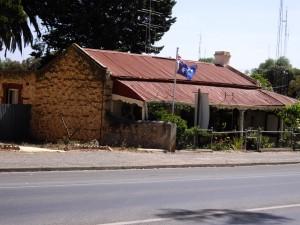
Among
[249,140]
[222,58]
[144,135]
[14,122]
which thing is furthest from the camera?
[222,58]

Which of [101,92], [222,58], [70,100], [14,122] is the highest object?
[222,58]

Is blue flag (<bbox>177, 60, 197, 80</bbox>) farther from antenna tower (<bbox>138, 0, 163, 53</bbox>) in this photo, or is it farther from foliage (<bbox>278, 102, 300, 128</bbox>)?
antenna tower (<bbox>138, 0, 163, 53</bbox>)

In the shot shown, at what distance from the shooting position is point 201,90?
33.2 metres

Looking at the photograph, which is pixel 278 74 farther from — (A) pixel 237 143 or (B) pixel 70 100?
(B) pixel 70 100

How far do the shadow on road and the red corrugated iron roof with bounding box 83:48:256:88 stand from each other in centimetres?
1898

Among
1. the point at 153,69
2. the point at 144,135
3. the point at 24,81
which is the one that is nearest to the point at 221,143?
the point at 144,135

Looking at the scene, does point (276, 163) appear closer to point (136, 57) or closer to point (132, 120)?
point (132, 120)

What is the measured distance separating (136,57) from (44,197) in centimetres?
2291

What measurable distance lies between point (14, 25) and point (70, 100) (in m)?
13.4

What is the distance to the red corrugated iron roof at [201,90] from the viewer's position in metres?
29.3

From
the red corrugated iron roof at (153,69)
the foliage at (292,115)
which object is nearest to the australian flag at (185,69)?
the red corrugated iron roof at (153,69)

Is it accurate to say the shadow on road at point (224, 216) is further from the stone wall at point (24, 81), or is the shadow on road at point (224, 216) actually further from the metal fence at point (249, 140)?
the stone wall at point (24, 81)

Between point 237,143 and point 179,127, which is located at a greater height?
point 179,127

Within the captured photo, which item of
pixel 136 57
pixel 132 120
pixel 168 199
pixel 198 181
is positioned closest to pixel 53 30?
pixel 136 57
